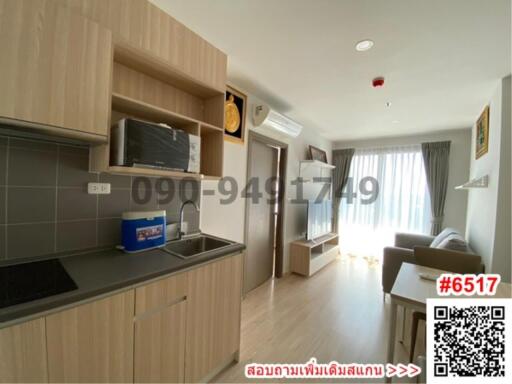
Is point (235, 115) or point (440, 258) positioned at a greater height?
point (235, 115)

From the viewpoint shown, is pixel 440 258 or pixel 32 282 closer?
pixel 32 282

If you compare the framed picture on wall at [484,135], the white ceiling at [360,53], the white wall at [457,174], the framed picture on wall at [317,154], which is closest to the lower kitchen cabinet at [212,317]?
the white ceiling at [360,53]

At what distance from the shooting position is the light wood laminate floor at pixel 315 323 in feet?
5.83

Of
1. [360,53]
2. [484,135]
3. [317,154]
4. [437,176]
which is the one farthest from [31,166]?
[437,176]

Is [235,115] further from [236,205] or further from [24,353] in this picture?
[24,353]

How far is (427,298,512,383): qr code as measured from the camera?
104 centimetres

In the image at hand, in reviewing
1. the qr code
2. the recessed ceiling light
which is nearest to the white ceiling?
the recessed ceiling light

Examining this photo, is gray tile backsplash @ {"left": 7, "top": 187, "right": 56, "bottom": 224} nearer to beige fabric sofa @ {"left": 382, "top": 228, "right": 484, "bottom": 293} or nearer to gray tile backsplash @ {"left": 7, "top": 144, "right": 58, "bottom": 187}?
gray tile backsplash @ {"left": 7, "top": 144, "right": 58, "bottom": 187}

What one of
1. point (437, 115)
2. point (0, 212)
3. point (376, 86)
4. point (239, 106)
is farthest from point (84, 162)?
point (437, 115)

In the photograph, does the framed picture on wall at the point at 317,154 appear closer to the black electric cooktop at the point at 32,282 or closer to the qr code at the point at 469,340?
the qr code at the point at 469,340

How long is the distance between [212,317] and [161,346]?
13.9 inches

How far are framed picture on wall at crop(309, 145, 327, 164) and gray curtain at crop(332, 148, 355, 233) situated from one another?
52 cm

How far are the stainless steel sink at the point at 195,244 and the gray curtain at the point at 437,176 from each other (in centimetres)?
397

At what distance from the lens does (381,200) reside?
434 cm
